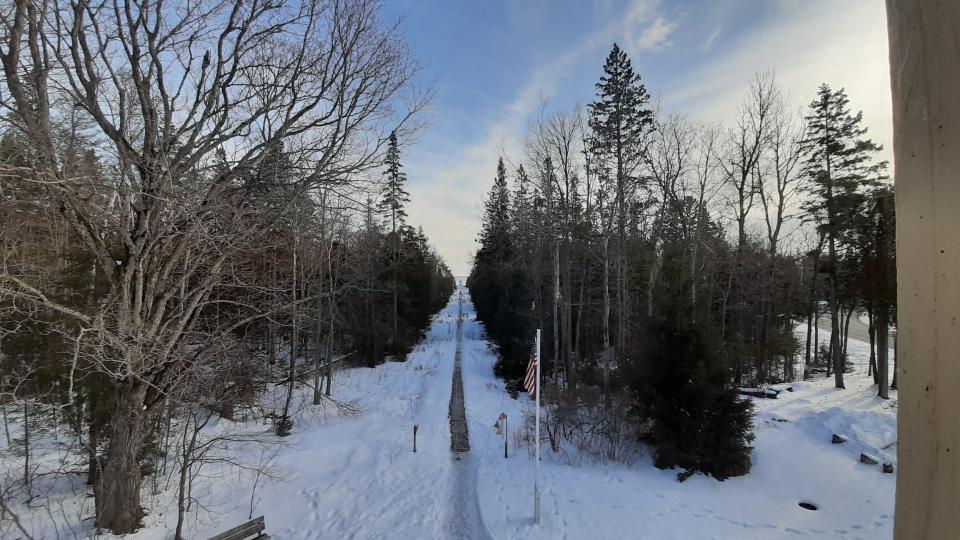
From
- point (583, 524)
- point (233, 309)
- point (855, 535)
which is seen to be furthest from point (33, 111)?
point (855, 535)

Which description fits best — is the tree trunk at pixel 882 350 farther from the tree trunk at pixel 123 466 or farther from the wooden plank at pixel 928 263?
the tree trunk at pixel 123 466

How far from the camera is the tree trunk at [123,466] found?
6898 millimetres

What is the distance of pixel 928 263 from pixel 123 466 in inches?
387

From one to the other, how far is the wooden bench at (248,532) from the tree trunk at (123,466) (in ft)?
5.47

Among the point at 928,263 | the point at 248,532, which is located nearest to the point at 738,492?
the point at 248,532

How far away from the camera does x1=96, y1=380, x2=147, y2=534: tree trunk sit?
6.90 meters

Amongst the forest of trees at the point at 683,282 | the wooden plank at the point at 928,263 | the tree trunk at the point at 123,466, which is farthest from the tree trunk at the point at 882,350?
the tree trunk at the point at 123,466

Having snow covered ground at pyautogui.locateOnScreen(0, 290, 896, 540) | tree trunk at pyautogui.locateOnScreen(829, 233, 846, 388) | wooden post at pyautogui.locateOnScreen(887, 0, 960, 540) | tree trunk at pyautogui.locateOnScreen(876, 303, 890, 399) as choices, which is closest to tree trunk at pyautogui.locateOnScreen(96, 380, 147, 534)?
snow covered ground at pyautogui.locateOnScreen(0, 290, 896, 540)

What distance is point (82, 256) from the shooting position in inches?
397

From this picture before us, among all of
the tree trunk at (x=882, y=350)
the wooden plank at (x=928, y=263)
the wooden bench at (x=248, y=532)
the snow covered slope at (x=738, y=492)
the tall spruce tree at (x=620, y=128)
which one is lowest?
the wooden bench at (x=248, y=532)

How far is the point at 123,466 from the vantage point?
23.5 feet

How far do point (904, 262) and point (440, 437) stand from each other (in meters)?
14.1

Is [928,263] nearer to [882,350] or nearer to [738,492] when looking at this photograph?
[738,492]

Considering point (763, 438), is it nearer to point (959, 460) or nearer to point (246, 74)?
point (959, 460)
